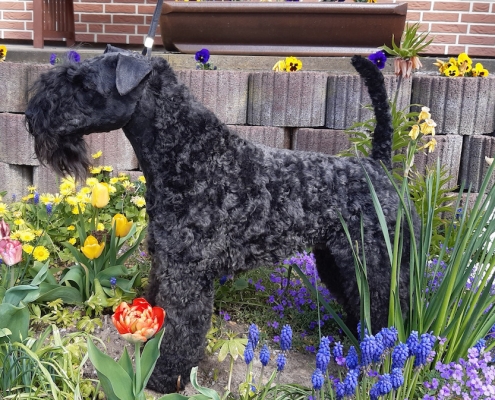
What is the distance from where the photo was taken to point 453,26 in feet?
16.9

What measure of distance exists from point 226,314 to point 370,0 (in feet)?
11.3

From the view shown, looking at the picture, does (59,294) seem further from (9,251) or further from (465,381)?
(465,381)

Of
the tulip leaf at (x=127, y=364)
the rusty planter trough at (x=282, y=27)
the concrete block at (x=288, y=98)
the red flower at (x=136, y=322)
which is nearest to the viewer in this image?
the red flower at (x=136, y=322)

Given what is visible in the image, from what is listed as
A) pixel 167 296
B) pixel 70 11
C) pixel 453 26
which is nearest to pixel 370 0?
pixel 453 26

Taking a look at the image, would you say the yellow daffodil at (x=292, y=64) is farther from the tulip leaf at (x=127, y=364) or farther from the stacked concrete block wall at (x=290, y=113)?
the tulip leaf at (x=127, y=364)

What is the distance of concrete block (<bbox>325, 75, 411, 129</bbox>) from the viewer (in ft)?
13.0

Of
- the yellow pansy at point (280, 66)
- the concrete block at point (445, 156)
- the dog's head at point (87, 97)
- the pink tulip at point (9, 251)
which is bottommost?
the pink tulip at point (9, 251)

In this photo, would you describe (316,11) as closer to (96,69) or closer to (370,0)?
(370,0)

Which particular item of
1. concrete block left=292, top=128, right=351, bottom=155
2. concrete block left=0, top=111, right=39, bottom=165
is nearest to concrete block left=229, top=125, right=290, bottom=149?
concrete block left=292, top=128, right=351, bottom=155

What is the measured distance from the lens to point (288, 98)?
4.06 m

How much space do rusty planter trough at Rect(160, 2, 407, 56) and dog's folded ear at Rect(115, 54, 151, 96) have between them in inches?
104

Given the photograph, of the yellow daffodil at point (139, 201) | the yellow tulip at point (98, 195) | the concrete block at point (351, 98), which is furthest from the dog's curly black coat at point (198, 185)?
the concrete block at point (351, 98)

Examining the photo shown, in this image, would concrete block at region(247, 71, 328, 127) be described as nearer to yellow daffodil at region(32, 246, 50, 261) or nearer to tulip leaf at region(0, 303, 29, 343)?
yellow daffodil at region(32, 246, 50, 261)

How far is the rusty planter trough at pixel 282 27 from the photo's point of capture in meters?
4.36
